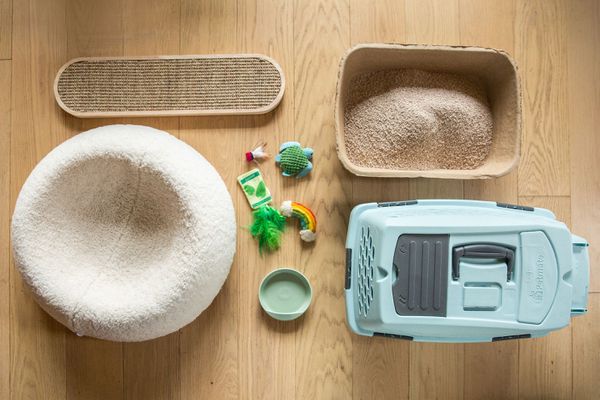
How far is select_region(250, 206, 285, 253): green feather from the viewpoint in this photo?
3.99 feet

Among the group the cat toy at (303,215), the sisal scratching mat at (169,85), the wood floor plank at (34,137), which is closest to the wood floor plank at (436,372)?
the cat toy at (303,215)

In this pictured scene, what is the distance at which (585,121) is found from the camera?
1269mm

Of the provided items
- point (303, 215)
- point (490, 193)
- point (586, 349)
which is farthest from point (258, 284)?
point (586, 349)

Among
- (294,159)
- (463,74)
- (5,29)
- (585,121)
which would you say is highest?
(5,29)

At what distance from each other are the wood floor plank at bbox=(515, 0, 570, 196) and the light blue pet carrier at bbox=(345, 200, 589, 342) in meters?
0.34

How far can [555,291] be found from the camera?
97 cm

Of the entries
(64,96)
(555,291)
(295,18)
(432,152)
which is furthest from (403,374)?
(64,96)

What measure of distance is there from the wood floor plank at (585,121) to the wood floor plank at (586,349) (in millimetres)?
85

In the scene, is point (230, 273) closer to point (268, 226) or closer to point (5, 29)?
point (268, 226)

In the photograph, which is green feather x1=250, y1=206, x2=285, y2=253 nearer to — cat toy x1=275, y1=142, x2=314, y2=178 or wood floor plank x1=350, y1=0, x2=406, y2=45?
cat toy x1=275, y1=142, x2=314, y2=178

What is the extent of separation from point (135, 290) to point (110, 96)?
557mm

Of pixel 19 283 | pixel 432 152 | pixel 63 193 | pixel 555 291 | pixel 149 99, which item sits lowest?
pixel 19 283

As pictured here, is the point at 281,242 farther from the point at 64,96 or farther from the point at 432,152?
the point at 64,96

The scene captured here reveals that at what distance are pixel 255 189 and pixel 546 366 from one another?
37.9 inches
